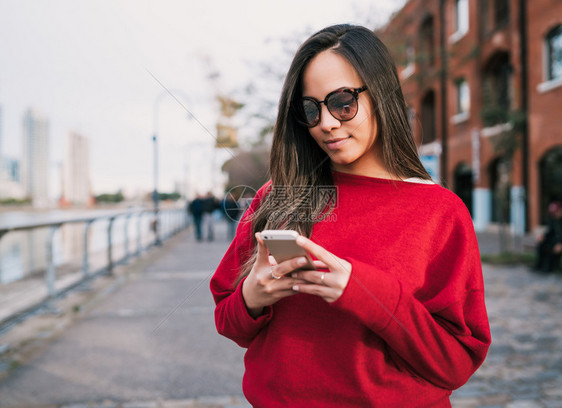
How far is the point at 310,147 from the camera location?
1369mm

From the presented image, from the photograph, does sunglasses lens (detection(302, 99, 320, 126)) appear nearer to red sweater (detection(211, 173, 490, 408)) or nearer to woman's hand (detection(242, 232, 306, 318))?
red sweater (detection(211, 173, 490, 408))

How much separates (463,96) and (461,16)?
3176 millimetres

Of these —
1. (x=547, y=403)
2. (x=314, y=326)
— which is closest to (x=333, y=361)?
(x=314, y=326)

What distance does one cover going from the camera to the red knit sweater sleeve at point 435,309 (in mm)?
1006

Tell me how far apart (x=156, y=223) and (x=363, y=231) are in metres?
13.8

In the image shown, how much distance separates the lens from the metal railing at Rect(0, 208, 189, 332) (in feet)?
17.5

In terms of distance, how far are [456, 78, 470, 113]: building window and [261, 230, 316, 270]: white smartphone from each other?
19765mm

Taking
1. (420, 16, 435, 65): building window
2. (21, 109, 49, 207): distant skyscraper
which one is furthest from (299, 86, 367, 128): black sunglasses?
(21, 109, 49, 207): distant skyscraper

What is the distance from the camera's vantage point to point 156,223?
14367 mm

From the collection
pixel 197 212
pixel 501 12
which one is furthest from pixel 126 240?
pixel 501 12

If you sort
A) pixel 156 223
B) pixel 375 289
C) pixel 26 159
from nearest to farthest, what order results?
pixel 375 289 → pixel 156 223 → pixel 26 159

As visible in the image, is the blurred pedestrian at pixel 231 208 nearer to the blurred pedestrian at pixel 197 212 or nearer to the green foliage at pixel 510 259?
the green foliage at pixel 510 259

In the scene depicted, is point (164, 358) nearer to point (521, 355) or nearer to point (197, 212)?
point (521, 355)

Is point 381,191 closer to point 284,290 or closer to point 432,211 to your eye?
point 432,211
